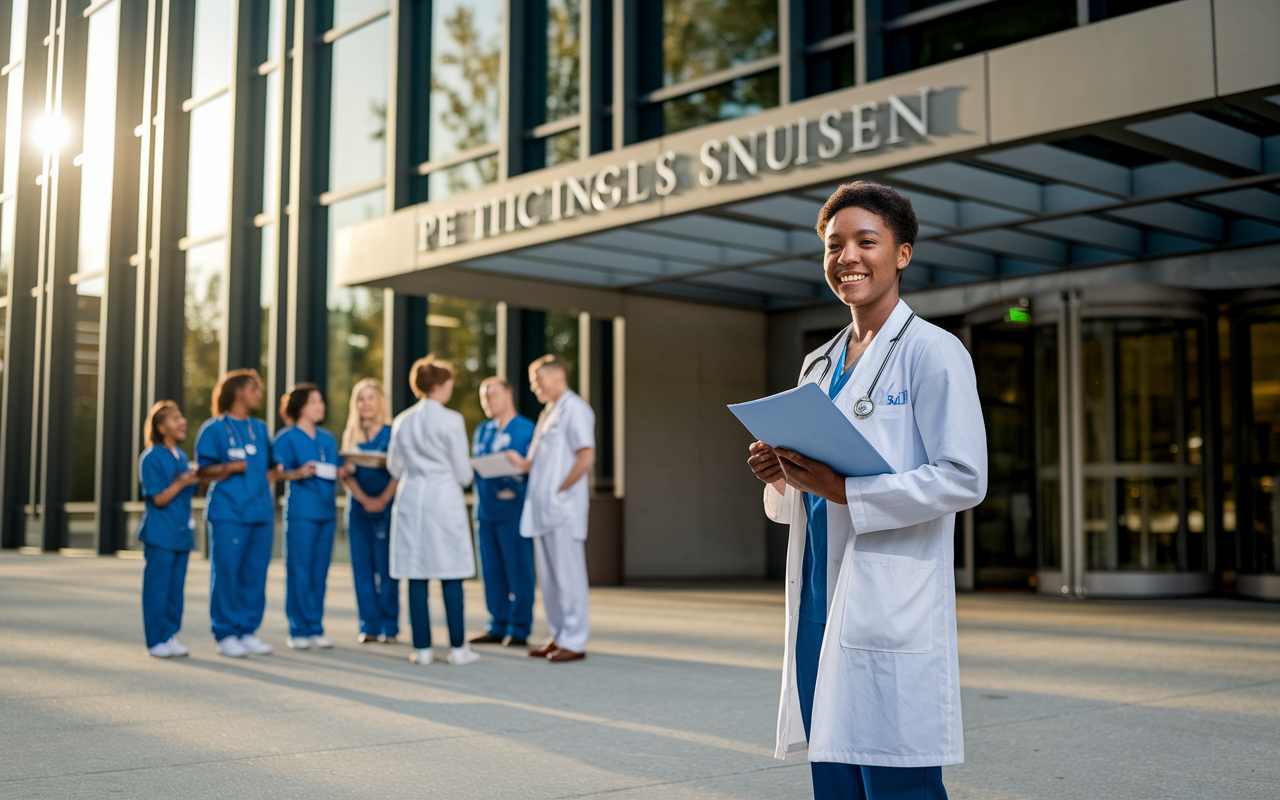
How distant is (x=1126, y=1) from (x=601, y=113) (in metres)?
6.48

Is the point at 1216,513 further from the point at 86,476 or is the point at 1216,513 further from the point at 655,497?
the point at 86,476

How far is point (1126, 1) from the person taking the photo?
36.1ft

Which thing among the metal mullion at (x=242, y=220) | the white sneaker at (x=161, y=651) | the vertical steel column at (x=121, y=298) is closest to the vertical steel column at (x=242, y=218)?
the metal mullion at (x=242, y=220)

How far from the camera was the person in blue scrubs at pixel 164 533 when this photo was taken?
25.2 ft

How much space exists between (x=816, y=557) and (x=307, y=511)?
21.3ft

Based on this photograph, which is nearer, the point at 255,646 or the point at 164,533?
the point at 164,533

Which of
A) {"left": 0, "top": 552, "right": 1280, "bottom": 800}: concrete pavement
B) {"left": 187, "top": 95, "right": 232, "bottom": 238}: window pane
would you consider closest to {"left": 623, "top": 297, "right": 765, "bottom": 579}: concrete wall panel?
{"left": 0, "top": 552, "right": 1280, "bottom": 800}: concrete pavement

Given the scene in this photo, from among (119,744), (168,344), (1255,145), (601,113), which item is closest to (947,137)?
(1255,145)

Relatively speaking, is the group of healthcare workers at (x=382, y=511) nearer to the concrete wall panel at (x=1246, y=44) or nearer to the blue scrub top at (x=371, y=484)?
the blue scrub top at (x=371, y=484)

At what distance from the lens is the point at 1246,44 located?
7.07m

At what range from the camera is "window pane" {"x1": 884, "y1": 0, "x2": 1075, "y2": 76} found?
11633 millimetres

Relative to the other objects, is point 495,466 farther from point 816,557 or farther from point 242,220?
point 242,220

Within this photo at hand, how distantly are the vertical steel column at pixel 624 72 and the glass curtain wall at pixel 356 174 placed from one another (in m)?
4.71

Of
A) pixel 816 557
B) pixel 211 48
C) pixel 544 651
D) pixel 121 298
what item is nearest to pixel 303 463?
pixel 544 651
